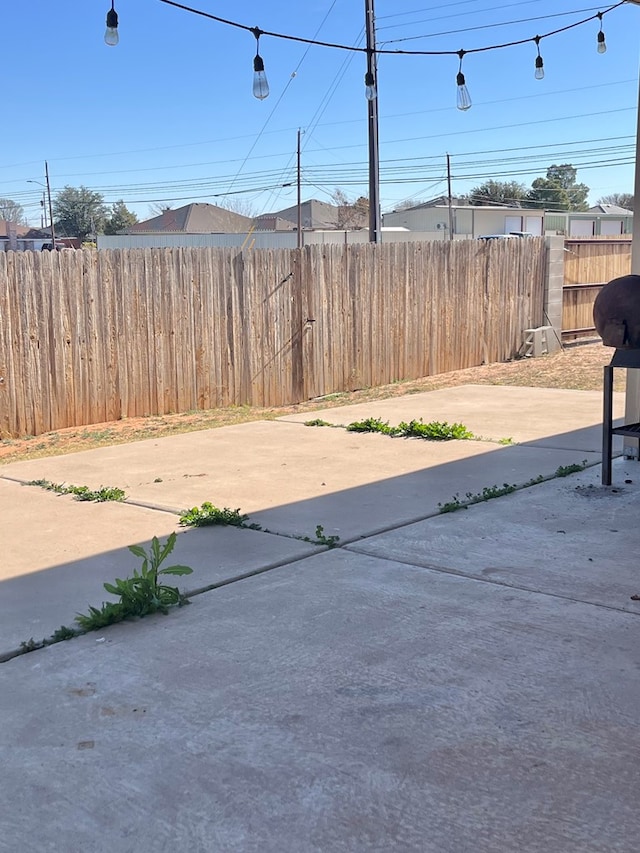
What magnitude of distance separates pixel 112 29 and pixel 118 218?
67.8 meters

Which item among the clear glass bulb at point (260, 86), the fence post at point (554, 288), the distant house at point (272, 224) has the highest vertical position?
the distant house at point (272, 224)

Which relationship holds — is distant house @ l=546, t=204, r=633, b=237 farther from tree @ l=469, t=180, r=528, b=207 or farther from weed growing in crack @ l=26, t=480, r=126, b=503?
weed growing in crack @ l=26, t=480, r=126, b=503

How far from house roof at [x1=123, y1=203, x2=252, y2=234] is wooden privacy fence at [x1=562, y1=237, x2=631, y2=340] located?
35.7 metres

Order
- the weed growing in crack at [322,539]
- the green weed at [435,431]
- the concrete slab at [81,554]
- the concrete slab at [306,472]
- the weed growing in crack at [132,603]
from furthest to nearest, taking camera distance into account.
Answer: the green weed at [435,431], the concrete slab at [306,472], the weed growing in crack at [322,539], the concrete slab at [81,554], the weed growing in crack at [132,603]

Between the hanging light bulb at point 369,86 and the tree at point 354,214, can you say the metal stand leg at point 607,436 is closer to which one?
the hanging light bulb at point 369,86

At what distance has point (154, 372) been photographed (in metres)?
10.4

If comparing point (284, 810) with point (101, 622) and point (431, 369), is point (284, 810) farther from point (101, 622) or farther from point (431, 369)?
point (431, 369)

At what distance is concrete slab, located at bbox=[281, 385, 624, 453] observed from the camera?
8.70m

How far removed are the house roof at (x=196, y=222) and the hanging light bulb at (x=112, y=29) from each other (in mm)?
42618

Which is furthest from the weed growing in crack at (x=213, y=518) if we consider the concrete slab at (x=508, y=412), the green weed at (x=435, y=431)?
the concrete slab at (x=508, y=412)

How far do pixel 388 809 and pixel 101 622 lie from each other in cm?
192

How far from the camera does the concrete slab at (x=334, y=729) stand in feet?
8.48

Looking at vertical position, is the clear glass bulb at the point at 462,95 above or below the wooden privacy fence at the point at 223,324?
above

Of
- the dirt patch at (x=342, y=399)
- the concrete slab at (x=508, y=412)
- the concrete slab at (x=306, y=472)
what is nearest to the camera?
the concrete slab at (x=306, y=472)
